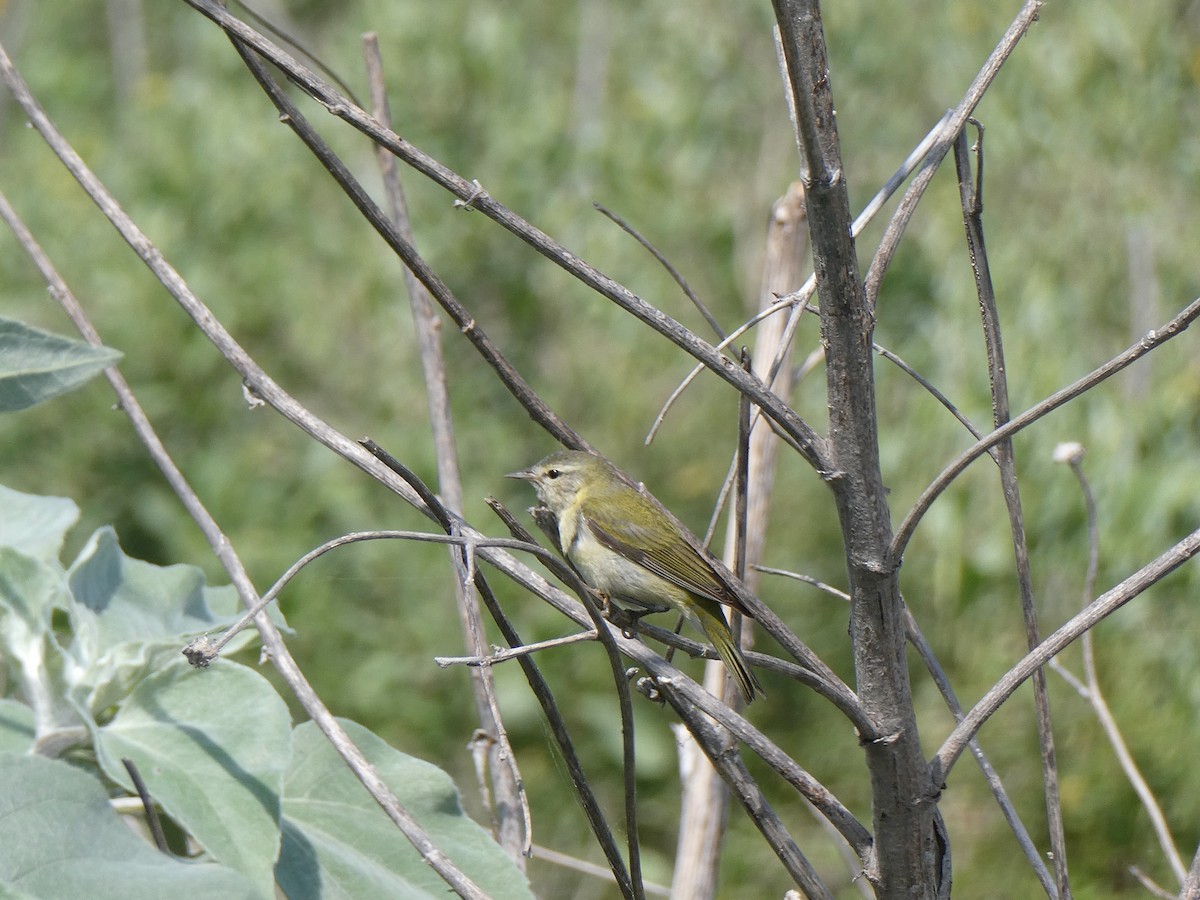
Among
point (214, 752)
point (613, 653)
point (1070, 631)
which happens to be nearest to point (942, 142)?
point (1070, 631)

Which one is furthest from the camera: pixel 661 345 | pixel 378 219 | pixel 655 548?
pixel 661 345

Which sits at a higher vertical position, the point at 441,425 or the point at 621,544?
the point at 621,544

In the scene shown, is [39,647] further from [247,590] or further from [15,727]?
[247,590]

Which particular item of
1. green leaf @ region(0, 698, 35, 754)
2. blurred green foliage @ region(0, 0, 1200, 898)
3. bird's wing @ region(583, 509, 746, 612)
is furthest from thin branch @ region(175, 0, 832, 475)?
blurred green foliage @ region(0, 0, 1200, 898)

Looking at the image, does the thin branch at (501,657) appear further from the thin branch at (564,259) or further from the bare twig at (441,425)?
the bare twig at (441,425)

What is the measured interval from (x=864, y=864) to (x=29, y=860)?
760 millimetres

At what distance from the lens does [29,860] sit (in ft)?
3.60

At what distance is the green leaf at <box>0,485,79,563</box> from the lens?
1.45 metres

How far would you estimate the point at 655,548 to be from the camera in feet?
8.65

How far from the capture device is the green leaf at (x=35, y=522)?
145cm

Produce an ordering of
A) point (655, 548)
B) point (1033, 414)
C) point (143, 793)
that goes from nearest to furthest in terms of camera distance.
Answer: point (1033, 414), point (143, 793), point (655, 548)

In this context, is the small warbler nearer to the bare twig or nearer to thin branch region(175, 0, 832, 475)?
the bare twig

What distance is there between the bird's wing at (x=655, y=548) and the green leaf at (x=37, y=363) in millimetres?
1283

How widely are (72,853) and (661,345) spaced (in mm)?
4369
